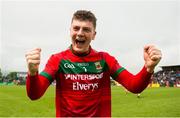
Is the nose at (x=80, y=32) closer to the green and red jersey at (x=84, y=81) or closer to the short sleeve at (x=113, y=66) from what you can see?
the green and red jersey at (x=84, y=81)

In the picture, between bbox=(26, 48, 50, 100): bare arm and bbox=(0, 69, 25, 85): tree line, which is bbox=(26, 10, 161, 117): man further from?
bbox=(0, 69, 25, 85): tree line

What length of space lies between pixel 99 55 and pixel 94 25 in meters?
0.51

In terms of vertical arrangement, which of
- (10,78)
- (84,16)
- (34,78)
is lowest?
(10,78)

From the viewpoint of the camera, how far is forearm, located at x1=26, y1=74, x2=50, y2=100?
5430 millimetres

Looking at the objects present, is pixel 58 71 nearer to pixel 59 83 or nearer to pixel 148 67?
pixel 59 83

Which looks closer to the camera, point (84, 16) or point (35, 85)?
point (35, 85)

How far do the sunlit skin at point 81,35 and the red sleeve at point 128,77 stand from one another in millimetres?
443

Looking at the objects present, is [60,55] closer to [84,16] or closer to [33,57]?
[84,16]

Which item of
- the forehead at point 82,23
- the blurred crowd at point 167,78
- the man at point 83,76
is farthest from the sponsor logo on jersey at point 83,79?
the blurred crowd at point 167,78

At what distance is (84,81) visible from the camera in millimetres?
5941

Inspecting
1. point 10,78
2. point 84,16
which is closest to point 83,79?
point 84,16


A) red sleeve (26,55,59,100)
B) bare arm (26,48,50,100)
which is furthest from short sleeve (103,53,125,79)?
bare arm (26,48,50,100)

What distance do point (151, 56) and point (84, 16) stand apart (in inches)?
59.0

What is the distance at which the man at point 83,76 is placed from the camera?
579 centimetres
